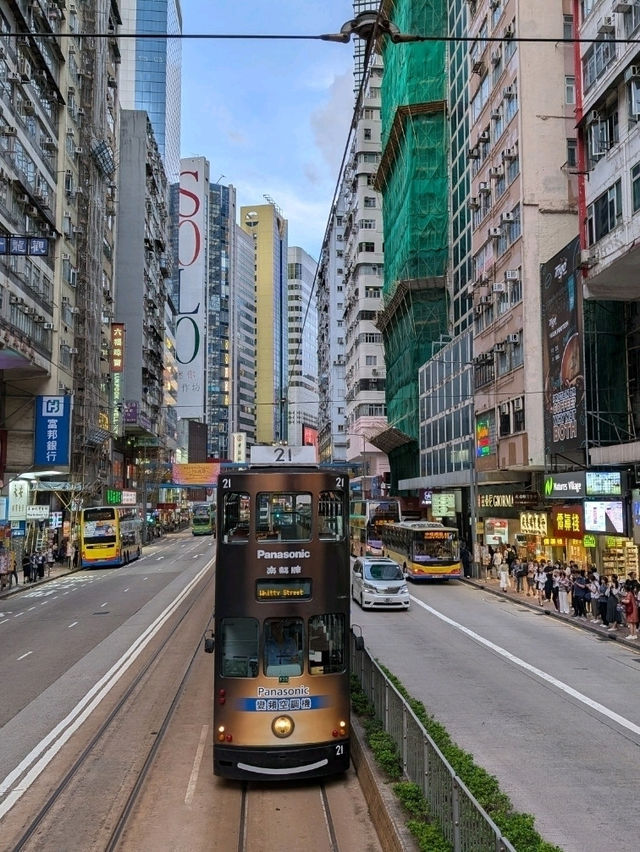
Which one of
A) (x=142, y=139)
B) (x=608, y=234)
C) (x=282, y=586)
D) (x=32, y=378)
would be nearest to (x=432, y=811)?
(x=282, y=586)

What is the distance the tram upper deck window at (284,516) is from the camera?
9977mm

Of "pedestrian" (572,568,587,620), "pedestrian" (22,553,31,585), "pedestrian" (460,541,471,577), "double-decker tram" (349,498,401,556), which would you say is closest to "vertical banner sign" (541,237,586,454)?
"pedestrian" (572,568,587,620)

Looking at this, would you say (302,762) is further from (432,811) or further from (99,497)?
(99,497)

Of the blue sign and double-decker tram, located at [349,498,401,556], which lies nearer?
the blue sign

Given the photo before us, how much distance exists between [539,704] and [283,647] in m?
6.40

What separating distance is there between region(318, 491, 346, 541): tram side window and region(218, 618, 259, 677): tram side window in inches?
57.2

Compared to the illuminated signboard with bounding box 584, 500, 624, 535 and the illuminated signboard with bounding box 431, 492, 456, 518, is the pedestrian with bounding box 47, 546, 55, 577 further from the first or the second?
the illuminated signboard with bounding box 584, 500, 624, 535

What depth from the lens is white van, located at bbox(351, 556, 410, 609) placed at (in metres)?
27.3

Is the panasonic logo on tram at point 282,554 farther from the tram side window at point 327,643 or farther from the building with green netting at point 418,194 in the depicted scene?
the building with green netting at point 418,194

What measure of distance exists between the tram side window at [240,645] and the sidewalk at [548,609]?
13.8 m

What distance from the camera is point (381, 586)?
27484 mm

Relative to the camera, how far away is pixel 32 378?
4953 centimetres

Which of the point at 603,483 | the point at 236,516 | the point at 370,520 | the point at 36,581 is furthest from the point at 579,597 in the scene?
the point at 370,520

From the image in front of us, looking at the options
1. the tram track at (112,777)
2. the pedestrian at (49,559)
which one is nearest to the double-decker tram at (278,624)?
the tram track at (112,777)
